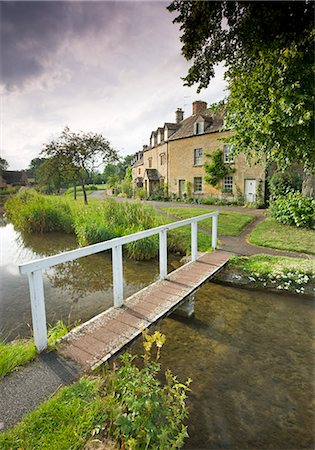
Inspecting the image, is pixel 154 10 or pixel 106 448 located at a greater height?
pixel 154 10

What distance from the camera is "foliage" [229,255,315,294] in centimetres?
542

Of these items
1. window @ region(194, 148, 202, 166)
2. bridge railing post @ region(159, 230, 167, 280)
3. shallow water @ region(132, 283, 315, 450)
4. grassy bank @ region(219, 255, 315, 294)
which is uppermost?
window @ region(194, 148, 202, 166)

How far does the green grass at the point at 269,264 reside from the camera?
5.75 metres

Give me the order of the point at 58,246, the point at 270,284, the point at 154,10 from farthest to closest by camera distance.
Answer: the point at 58,246 → the point at 270,284 → the point at 154,10

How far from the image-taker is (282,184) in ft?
50.3

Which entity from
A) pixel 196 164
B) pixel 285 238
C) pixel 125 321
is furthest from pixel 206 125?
pixel 125 321

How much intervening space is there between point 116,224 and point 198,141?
54.8 feet

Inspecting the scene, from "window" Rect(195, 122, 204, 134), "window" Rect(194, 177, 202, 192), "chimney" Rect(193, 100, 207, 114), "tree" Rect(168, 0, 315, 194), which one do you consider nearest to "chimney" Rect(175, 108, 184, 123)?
"chimney" Rect(193, 100, 207, 114)

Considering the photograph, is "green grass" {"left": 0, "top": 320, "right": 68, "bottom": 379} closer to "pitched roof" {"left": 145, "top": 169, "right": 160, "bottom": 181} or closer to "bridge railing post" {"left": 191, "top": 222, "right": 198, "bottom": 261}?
"bridge railing post" {"left": 191, "top": 222, "right": 198, "bottom": 261}

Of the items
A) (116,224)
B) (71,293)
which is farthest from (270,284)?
(116,224)

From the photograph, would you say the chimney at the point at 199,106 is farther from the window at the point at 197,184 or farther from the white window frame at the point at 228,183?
the white window frame at the point at 228,183

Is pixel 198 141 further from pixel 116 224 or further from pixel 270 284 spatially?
pixel 270 284

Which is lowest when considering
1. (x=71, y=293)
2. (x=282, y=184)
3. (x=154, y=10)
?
(x=71, y=293)

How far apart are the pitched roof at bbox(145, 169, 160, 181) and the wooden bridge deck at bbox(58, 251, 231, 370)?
24588 millimetres
